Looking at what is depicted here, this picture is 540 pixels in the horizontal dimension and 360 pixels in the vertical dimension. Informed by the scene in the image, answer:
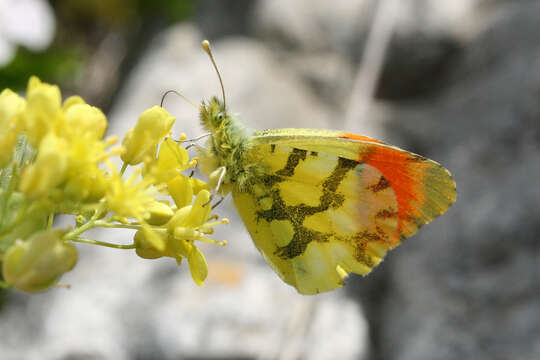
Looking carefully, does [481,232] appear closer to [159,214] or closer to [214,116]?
[214,116]

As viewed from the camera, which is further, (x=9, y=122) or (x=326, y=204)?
(x=326, y=204)

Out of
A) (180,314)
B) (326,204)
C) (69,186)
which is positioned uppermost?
(69,186)

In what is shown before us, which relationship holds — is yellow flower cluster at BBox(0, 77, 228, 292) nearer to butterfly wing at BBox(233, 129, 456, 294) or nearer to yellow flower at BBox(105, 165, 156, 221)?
yellow flower at BBox(105, 165, 156, 221)

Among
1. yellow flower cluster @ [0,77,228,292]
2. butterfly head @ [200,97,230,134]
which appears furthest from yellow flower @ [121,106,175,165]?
butterfly head @ [200,97,230,134]

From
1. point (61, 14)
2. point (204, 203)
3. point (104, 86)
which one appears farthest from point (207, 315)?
point (61, 14)

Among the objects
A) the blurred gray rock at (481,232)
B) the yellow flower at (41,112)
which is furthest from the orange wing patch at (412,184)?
the blurred gray rock at (481,232)

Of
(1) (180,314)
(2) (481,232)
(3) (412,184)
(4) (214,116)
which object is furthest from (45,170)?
(2) (481,232)

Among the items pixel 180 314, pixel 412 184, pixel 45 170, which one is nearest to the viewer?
pixel 45 170

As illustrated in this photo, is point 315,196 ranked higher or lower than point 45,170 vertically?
lower
